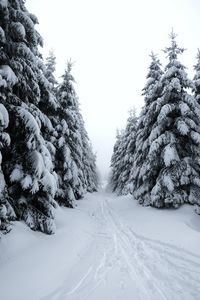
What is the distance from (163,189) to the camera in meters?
15.9

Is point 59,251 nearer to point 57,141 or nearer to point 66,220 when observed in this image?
point 66,220

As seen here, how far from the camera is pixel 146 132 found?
64.5 feet

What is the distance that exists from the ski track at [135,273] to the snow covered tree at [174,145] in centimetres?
599

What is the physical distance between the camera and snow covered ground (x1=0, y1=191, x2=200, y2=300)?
580 cm

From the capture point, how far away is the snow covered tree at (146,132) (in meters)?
18.1

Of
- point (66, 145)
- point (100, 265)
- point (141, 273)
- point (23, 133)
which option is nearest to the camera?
point (141, 273)

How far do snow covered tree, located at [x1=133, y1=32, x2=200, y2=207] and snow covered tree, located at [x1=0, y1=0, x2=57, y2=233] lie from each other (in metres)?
8.57

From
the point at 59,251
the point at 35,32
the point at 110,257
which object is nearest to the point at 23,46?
the point at 35,32

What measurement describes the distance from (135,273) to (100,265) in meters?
1.35

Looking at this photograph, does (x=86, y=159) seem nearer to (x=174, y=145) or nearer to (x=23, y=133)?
(x=174, y=145)

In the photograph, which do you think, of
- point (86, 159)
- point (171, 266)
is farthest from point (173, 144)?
point (86, 159)

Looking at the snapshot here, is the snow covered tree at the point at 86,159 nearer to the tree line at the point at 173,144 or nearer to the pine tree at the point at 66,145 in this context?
the pine tree at the point at 66,145

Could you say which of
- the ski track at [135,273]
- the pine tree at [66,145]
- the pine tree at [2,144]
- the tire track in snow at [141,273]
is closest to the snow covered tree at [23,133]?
the pine tree at [2,144]

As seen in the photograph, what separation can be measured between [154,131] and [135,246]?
30.8 feet
